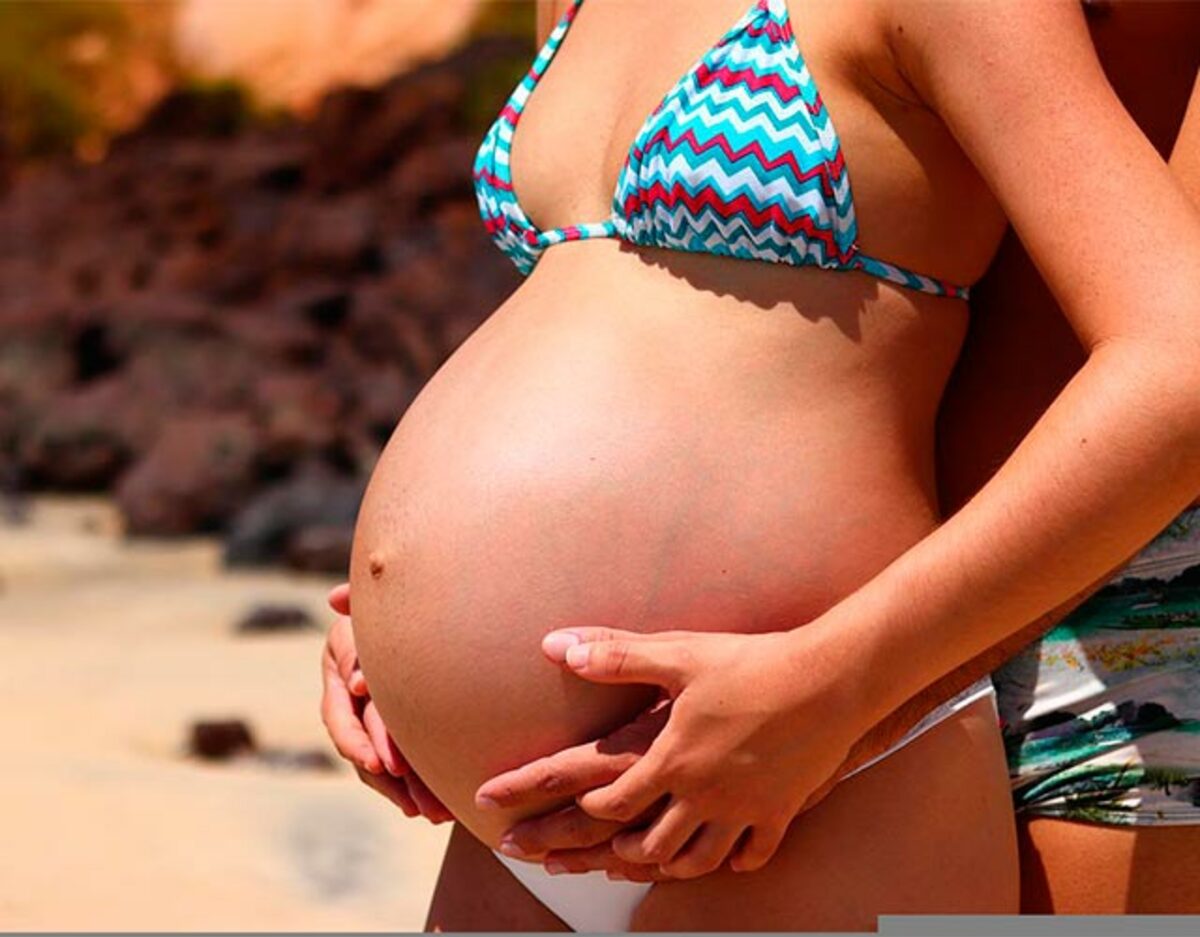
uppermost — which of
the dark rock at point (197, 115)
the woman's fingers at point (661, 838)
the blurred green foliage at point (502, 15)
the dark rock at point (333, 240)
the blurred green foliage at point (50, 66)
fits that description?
the blurred green foliage at point (50, 66)

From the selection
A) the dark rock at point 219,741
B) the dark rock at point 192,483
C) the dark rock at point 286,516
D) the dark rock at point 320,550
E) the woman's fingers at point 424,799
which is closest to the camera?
the woman's fingers at point 424,799

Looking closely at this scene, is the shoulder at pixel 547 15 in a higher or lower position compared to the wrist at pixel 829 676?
higher

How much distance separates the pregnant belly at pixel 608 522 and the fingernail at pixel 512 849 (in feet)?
0.09

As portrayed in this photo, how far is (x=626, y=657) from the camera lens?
1.72 metres

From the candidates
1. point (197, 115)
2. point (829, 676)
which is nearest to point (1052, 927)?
point (829, 676)

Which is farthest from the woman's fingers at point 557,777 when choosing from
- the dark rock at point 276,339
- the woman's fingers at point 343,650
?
the dark rock at point 276,339

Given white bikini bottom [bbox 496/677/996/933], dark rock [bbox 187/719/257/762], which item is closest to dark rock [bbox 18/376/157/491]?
dark rock [bbox 187/719/257/762]

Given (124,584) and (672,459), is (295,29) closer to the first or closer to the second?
(124,584)

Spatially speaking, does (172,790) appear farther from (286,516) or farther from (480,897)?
(286,516)

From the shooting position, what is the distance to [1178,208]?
5.31ft

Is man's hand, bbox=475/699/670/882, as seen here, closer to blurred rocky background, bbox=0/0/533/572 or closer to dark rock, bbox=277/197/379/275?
blurred rocky background, bbox=0/0/533/572

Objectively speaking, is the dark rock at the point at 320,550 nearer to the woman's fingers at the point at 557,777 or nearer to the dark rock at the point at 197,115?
the woman's fingers at the point at 557,777

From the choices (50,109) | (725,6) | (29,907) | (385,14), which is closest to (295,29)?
(385,14)

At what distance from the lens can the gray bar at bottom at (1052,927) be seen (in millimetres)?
1431
